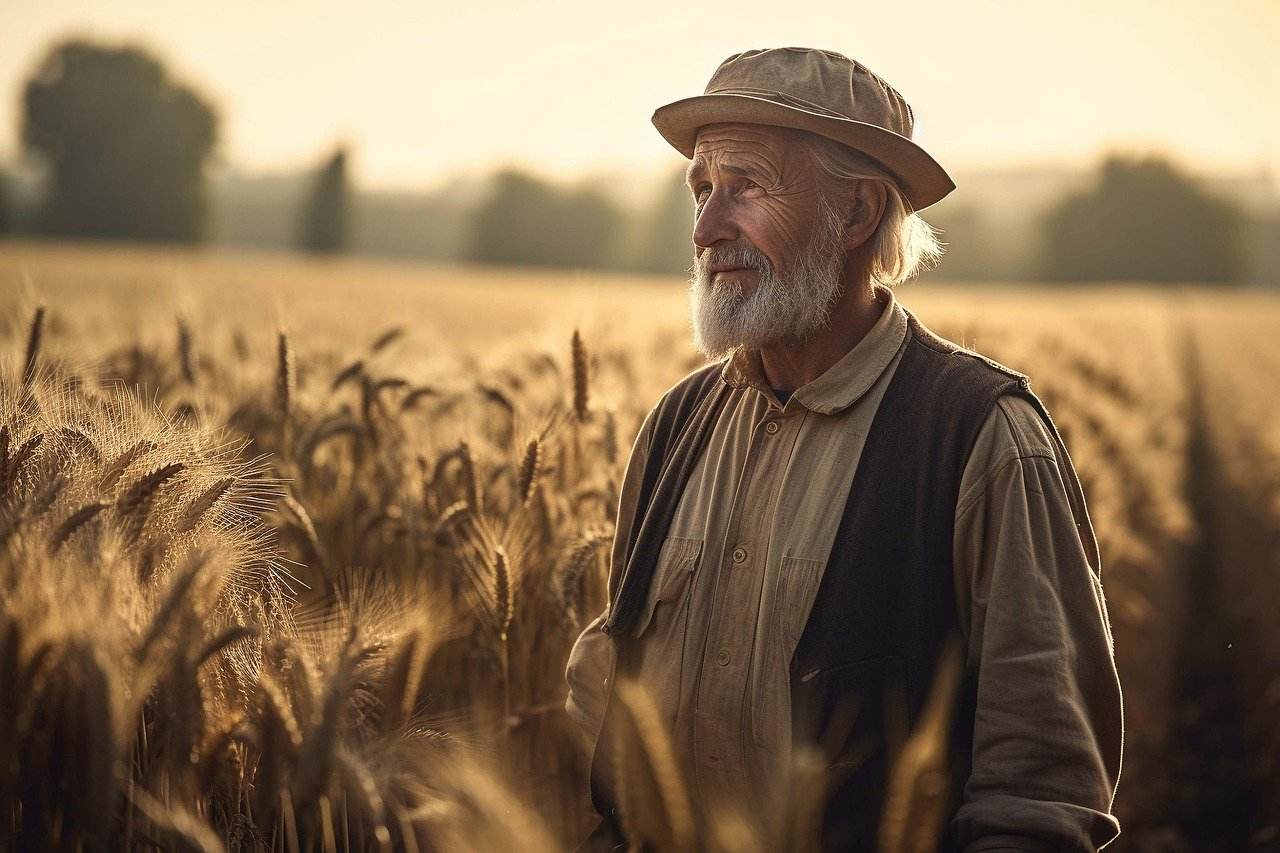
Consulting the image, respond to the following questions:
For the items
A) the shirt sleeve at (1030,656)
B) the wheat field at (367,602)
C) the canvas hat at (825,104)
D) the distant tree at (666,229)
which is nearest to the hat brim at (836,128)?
the canvas hat at (825,104)

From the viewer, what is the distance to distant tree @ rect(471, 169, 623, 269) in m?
65.2

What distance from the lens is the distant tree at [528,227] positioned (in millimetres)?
65250

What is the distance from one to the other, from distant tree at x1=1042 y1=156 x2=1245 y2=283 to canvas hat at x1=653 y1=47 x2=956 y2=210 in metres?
74.7

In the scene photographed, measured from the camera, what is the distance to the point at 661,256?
6862 cm

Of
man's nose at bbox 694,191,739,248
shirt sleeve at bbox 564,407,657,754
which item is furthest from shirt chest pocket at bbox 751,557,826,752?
man's nose at bbox 694,191,739,248

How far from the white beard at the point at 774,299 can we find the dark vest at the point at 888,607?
1.14ft

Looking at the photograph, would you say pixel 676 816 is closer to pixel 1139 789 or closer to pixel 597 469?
pixel 597 469

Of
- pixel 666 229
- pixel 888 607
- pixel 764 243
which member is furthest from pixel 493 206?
pixel 888 607

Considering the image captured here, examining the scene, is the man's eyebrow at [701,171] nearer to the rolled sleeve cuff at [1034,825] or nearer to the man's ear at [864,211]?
the man's ear at [864,211]

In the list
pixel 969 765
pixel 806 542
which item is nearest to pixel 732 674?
pixel 806 542

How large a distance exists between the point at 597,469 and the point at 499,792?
7.12 feet

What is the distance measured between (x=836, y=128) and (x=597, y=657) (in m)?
1.30

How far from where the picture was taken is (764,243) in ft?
7.90

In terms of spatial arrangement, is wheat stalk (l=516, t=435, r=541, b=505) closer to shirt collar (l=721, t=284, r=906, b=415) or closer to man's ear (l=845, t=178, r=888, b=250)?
shirt collar (l=721, t=284, r=906, b=415)
